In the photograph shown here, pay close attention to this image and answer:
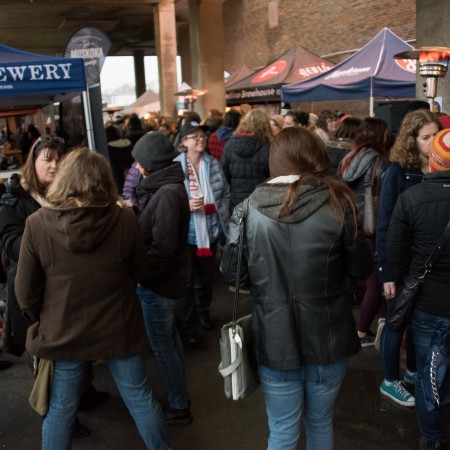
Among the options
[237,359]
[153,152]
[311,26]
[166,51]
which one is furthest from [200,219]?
[166,51]

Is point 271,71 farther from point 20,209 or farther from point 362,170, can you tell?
point 20,209

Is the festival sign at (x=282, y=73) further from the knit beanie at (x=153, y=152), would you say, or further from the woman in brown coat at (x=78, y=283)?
the woman in brown coat at (x=78, y=283)

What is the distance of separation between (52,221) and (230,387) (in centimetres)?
107

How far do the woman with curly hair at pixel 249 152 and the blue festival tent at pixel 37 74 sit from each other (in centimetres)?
165

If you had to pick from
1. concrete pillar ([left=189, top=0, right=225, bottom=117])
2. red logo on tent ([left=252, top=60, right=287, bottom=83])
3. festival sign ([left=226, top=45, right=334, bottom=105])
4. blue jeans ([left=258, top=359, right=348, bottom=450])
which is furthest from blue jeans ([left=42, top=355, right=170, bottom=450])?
concrete pillar ([left=189, top=0, right=225, bottom=117])

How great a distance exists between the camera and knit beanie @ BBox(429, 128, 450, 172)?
2875 mm

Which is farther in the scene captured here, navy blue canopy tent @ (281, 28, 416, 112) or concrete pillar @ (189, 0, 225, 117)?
concrete pillar @ (189, 0, 225, 117)

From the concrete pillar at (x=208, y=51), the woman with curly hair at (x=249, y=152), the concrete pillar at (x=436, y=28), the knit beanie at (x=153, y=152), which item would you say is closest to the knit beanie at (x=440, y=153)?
the knit beanie at (x=153, y=152)

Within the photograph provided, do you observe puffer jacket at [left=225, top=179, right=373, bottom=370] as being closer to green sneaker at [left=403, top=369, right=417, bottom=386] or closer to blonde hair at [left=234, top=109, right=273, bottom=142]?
green sneaker at [left=403, top=369, right=417, bottom=386]

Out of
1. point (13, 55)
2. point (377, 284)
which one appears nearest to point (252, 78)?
point (13, 55)

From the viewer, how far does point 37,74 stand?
515 cm

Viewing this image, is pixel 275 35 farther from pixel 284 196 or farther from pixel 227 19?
pixel 284 196

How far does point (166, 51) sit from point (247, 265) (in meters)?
21.7

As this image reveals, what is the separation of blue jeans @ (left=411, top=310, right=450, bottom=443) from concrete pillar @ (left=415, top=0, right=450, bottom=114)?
393cm
